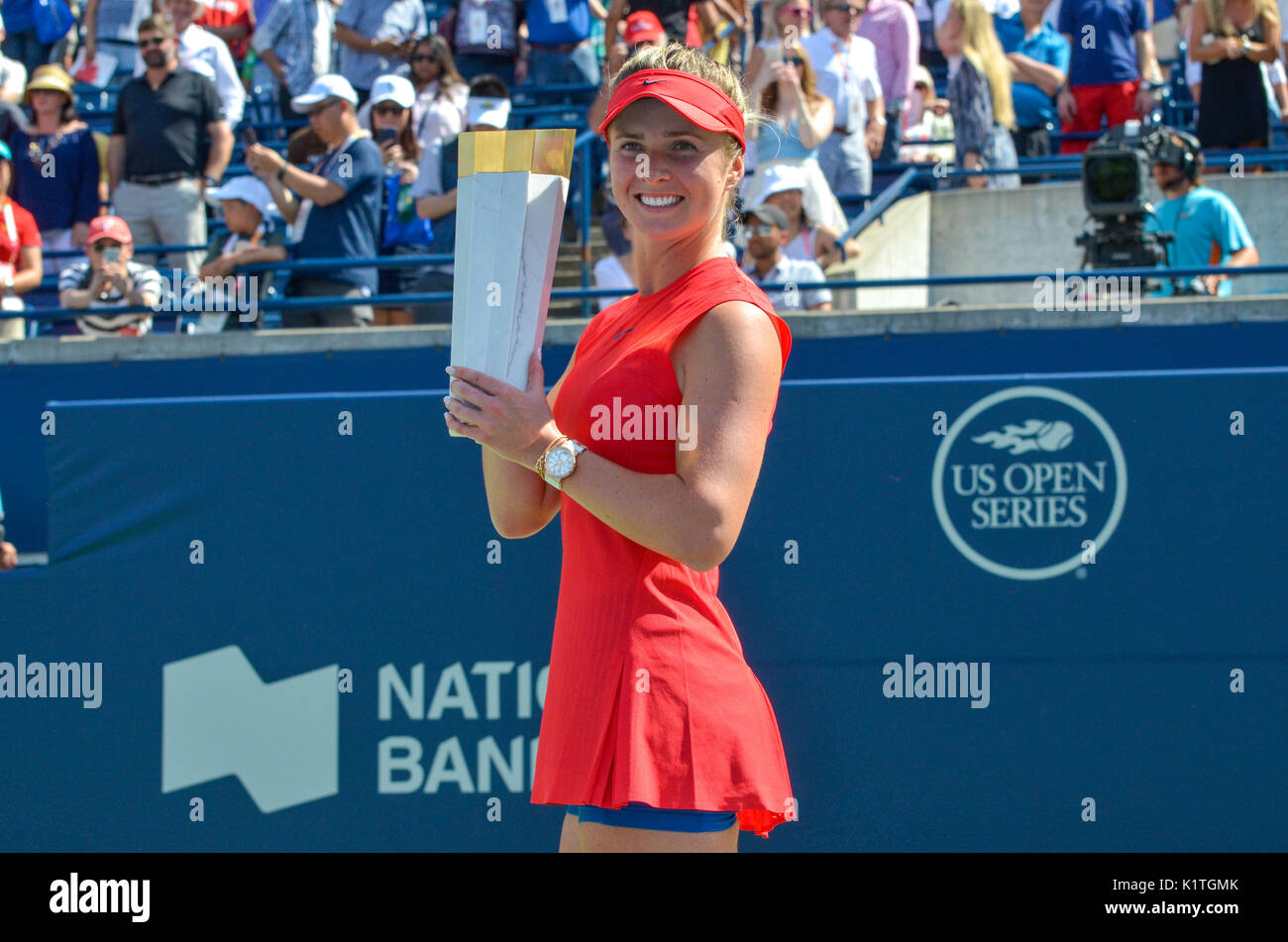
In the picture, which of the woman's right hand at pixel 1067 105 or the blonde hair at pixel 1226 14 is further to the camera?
the woman's right hand at pixel 1067 105

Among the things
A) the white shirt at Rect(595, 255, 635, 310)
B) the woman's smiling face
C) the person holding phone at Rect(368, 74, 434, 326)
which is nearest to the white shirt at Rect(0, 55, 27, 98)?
the person holding phone at Rect(368, 74, 434, 326)

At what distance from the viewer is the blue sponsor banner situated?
5.39m

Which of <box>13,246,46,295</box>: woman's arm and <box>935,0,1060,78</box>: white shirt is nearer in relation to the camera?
<box>13,246,46,295</box>: woman's arm

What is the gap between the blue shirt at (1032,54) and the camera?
10.4m

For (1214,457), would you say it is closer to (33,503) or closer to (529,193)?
(529,193)

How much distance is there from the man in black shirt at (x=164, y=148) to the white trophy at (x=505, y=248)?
7060mm

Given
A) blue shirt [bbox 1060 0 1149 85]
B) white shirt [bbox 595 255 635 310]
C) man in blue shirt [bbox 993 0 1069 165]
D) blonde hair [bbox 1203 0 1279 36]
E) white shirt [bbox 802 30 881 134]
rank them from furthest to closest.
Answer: man in blue shirt [bbox 993 0 1069 165] → blue shirt [bbox 1060 0 1149 85] → blonde hair [bbox 1203 0 1279 36] → white shirt [bbox 802 30 881 134] → white shirt [bbox 595 255 635 310]

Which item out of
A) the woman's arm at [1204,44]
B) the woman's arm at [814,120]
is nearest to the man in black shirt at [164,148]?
the woman's arm at [814,120]

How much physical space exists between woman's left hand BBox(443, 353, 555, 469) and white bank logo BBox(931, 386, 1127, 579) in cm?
327

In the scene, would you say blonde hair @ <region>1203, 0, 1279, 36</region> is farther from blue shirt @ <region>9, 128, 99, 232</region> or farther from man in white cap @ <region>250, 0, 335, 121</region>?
blue shirt @ <region>9, 128, 99, 232</region>

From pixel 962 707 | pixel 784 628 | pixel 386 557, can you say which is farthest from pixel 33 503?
pixel 962 707

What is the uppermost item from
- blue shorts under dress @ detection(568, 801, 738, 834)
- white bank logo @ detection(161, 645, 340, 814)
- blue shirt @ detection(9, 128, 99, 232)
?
blue shirt @ detection(9, 128, 99, 232)
